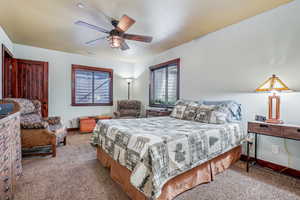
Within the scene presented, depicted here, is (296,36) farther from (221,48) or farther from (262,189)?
(262,189)

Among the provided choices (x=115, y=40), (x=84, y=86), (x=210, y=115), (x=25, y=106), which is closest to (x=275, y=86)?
(x=210, y=115)

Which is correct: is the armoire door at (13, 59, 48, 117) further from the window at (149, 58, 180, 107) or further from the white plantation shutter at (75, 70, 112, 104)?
the window at (149, 58, 180, 107)

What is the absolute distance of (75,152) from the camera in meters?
2.86

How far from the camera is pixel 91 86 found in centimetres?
506

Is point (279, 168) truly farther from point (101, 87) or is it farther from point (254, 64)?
point (101, 87)

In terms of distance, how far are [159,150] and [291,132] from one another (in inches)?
72.4

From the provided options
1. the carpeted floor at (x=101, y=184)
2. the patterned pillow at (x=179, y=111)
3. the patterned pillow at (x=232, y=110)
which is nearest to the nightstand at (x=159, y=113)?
the patterned pillow at (x=179, y=111)

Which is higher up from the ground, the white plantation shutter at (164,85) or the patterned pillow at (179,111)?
the white plantation shutter at (164,85)

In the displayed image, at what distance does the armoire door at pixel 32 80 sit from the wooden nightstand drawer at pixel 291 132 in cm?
547

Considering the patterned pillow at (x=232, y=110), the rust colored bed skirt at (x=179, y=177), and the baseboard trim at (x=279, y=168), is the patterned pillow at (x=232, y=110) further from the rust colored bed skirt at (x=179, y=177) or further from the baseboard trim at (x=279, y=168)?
the baseboard trim at (x=279, y=168)

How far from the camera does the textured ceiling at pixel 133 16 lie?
2.18 metres

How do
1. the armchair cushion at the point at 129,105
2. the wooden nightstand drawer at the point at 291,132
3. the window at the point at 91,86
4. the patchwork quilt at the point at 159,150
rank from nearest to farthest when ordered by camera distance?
the patchwork quilt at the point at 159,150 < the wooden nightstand drawer at the point at 291,132 < the window at the point at 91,86 < the armchair cushion at the point at 129,105

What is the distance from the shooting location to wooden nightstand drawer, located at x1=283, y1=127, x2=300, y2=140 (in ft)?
5.82

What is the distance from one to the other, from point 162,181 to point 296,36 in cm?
278
